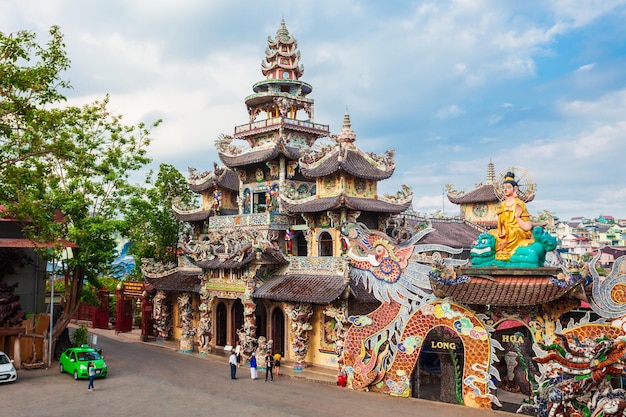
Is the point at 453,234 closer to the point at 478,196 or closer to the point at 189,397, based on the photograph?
the point at 478,196

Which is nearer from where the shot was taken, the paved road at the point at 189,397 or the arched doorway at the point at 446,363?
the paved road at the point at 189,397

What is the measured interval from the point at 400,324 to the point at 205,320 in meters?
11.9

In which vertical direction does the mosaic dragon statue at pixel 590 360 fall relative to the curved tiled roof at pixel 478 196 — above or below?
below

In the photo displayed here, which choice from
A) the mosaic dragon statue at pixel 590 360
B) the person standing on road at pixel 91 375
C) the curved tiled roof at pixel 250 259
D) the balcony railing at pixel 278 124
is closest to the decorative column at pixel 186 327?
the curved tiled roof at pixel 250 259

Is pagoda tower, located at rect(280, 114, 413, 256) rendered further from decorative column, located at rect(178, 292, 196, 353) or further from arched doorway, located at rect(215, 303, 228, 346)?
decorative column, located at rect(178, 292, 196, 353)

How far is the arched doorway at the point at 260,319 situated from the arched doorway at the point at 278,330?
2.52 ft

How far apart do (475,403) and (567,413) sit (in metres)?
3.11

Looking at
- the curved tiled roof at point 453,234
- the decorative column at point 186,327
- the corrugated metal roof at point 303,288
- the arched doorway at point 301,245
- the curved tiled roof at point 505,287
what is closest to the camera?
the curved tiled roof at point 505,287

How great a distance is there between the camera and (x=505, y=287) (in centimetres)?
1694

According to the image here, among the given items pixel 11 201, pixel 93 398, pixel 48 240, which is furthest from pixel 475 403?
pixel 11 201

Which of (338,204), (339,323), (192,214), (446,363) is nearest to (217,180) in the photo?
(192,214)

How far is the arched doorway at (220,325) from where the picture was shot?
94.7ft

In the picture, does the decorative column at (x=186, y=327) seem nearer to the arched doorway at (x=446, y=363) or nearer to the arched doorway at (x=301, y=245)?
the arched doorway at (x=301, y=245)

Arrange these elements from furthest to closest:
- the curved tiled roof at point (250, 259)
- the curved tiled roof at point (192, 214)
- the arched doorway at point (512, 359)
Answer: the curved tiled roof at point (192, 214) → the curved tiled roof at point (250, 259) → the arched doorway at point (512, 359)
